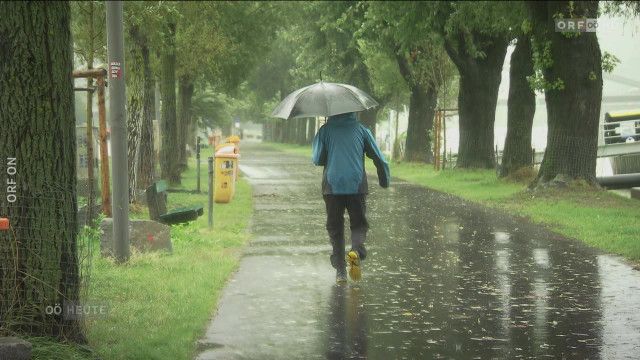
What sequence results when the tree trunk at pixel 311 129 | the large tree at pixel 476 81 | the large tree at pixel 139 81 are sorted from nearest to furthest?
1. the large tree at pixel 139 81
2. the large tree at pixel 476 81
3. the tree trunk at pixel 311 129

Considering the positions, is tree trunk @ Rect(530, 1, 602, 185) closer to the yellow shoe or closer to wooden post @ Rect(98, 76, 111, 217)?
wooden post @ Rect(98, 76, 111, 217)

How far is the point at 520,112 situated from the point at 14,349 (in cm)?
2026

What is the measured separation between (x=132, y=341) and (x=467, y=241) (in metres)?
6.88

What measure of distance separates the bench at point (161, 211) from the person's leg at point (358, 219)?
16.7 feet

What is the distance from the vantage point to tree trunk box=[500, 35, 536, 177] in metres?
24.0

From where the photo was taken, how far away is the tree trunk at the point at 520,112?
2397 cm

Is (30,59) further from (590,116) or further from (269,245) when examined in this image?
(590,116)

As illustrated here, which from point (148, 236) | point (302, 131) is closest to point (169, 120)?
point (148, 236)

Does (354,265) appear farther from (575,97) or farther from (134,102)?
(575,97)

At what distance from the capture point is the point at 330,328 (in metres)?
7.32

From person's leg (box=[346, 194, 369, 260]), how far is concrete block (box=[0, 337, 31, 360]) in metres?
4.49

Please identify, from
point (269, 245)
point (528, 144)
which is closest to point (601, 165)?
point (528, 144)

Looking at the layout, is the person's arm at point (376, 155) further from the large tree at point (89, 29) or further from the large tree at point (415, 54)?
the large tree at point (415, 54)

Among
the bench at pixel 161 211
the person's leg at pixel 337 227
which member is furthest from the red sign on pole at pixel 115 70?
the bench at pixel 161 211
